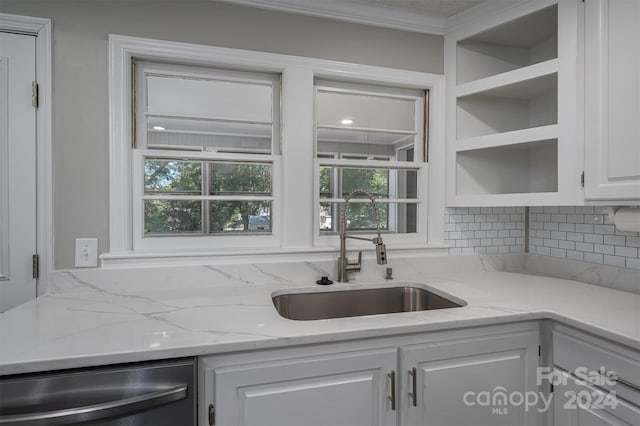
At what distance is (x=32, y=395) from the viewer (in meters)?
0.90

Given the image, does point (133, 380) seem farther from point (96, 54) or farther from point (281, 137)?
point (96, 54)

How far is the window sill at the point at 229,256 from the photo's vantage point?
5.13ft

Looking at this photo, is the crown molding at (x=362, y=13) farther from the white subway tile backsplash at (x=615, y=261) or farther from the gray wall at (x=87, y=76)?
the white subway tile backsplash at (x=615, y=261)

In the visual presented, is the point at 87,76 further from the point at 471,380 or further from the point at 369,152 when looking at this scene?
the point at 471,380

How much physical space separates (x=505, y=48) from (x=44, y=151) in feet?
8.05

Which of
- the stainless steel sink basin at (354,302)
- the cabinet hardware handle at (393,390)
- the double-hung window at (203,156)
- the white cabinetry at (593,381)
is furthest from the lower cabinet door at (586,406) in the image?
the double-hung window at (203,156)

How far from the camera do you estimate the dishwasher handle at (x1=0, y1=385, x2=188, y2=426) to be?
2.87ft

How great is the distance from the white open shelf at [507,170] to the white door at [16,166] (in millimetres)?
2087

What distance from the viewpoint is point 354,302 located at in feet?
5.74

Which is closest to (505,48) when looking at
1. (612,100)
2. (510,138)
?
(510,138)

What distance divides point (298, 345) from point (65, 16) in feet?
5.51

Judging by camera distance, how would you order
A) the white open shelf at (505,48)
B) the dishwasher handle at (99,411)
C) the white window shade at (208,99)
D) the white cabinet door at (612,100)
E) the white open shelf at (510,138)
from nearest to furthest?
the dishwasher handle at (99,411)
the white cabinet door at (612,100)
the white open shelf at (510,138)
the white window shade at (208,99)
the white open shelf at (505,48)

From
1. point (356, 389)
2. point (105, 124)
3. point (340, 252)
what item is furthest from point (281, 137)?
point (356, 389)

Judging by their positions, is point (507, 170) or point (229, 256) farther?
point (507, 170)
